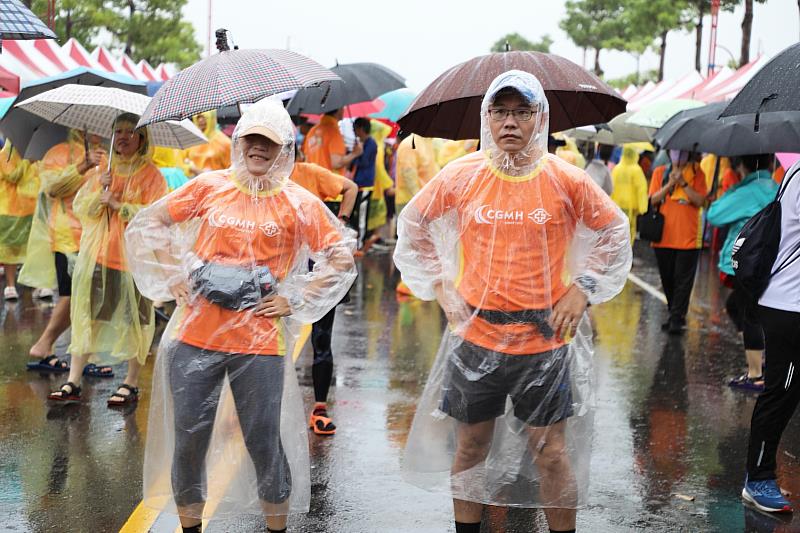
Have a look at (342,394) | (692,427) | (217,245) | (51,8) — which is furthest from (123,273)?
(51,8)

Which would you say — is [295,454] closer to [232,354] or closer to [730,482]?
[232,354]

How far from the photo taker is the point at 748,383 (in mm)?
7598

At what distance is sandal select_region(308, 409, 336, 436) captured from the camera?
239 inches

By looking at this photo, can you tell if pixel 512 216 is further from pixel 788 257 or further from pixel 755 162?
pixel 755 162

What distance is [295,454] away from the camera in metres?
4.06

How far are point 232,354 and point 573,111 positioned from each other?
7.40ft

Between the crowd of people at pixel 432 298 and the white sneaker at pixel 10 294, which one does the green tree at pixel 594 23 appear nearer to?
the white sneaker at pixel 10 294

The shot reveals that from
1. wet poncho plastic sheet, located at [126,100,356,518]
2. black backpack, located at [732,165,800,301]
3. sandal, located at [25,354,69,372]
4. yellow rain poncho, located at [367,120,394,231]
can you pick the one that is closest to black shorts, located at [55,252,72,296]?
sandal, located at [25,354,69,372]

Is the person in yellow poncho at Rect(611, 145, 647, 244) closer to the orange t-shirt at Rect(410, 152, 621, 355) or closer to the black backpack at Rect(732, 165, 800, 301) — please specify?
the black backpack at Rect(732, 165, 800, 301)

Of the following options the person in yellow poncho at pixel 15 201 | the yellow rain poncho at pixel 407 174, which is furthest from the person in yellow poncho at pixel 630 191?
the person in yellow poncho at pixel 15 201

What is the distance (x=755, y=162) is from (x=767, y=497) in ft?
11.0

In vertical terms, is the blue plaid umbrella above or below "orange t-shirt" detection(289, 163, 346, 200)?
above

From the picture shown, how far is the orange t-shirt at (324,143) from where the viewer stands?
25.7 feet

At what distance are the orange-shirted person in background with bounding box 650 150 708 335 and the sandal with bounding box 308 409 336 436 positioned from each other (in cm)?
461
